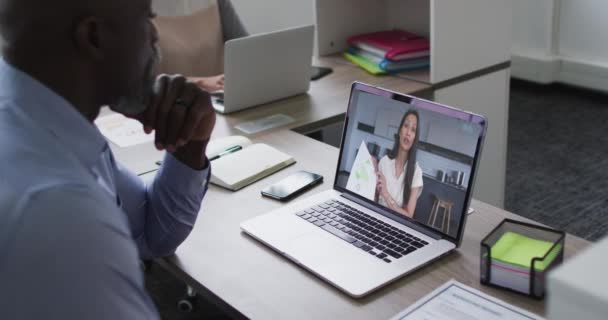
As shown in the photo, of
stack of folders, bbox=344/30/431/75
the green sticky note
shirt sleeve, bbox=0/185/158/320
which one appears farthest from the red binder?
shirt sleeve, bbox=0/185/158/320

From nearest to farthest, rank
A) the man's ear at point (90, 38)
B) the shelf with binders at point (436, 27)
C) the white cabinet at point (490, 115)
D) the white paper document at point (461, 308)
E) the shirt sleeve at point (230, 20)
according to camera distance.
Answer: the man's ear at point (90, 38)
the white paper document at point (461, 308)
the shelf with binders at point (436, 27)
the white cabinet at point (490, 115)
the shirt sleeve at point (230, 20)

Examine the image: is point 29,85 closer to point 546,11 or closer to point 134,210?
point 134,210

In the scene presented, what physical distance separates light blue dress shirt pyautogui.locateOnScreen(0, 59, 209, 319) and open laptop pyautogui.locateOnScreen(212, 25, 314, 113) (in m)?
1.02

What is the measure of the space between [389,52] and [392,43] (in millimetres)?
124

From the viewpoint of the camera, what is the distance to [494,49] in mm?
2420

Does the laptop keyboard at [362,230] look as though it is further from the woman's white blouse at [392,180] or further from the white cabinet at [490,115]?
the white cabinet at [490,115]

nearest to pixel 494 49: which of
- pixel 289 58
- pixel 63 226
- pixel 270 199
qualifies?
pixel 289 58

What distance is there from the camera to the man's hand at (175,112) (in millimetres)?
1290

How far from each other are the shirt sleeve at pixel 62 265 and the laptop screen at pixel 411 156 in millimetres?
643

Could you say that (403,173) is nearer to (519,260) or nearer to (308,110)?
(519,260)

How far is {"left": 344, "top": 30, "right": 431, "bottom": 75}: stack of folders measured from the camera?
94.0 inches

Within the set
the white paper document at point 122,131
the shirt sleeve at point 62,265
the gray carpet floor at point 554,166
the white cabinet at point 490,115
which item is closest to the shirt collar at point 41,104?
the shirt sleeve at point 62,265

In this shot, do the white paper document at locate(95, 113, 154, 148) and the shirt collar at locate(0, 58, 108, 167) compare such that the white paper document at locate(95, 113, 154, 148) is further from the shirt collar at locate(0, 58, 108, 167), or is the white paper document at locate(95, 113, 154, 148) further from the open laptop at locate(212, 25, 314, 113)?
the shirt collar at locate(0, 58, 108, 167)

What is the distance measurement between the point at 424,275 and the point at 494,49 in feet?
4.81
